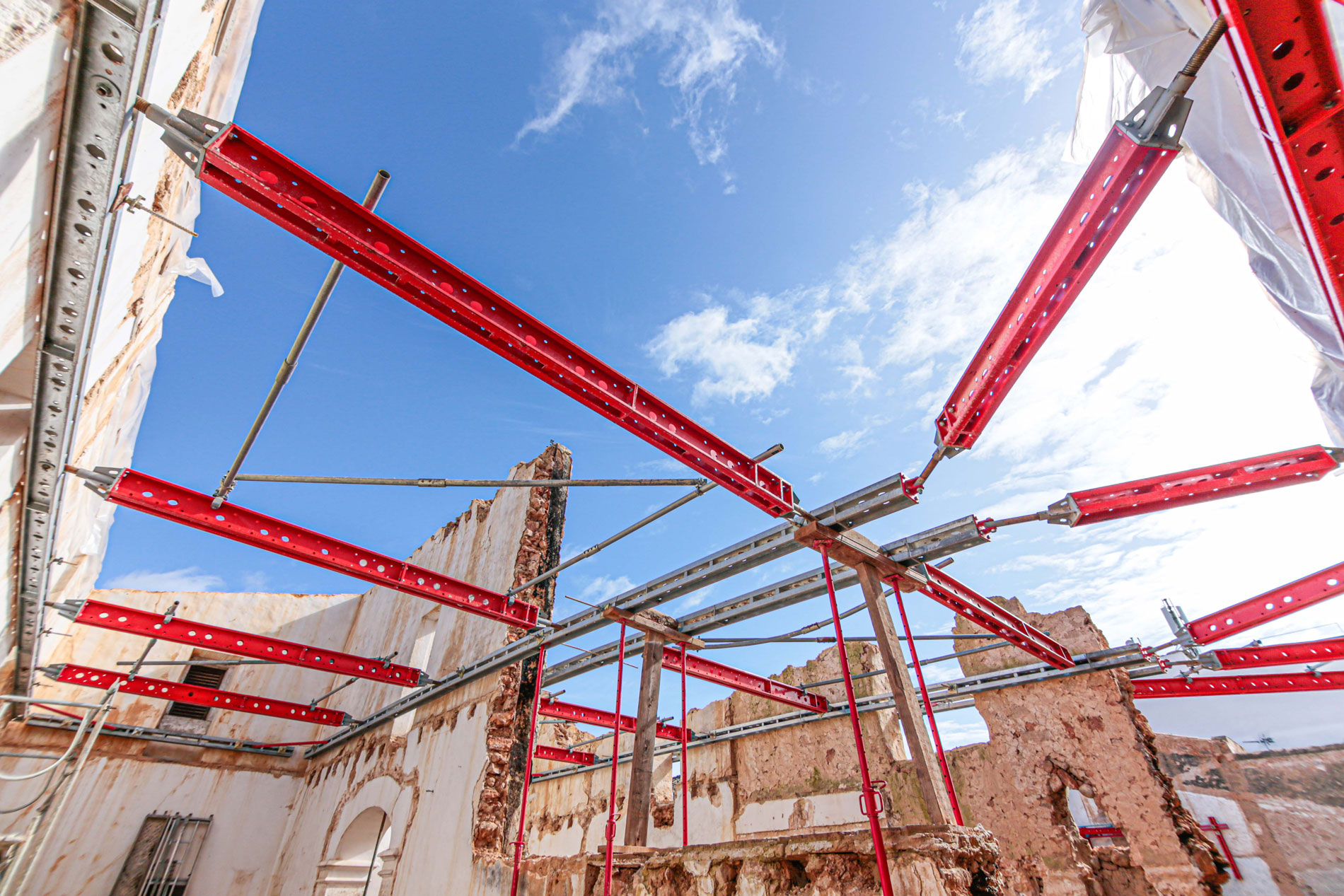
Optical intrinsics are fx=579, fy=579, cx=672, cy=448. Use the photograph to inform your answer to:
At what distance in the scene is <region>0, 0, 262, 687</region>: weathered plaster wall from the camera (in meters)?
2.22

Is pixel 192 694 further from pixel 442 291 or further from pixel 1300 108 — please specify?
pixel 1300 108

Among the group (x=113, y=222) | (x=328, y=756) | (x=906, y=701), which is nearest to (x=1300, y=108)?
(x=906, y=701)

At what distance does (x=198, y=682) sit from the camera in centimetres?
1456

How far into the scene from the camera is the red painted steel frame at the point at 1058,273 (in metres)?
3.14

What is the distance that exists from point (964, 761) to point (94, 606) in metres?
12.9

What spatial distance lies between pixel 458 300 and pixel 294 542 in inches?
158

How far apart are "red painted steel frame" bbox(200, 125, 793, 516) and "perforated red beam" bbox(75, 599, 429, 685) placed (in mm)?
6781

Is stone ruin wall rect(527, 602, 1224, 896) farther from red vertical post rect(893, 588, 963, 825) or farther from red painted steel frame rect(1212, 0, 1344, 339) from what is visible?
red painted steel frame rect(1212, 0, 1344, 339)

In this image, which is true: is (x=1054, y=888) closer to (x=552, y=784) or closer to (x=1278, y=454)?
(x=1278, y=454)

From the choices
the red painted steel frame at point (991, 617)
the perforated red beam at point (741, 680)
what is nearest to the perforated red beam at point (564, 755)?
Answer: the perforated red beam at point (741, 680)

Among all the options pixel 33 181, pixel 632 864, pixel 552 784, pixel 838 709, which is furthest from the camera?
pixel 552 784

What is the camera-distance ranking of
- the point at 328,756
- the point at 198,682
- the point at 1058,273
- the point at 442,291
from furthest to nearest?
1. the point at 198,682
2. the point at 328,756
3. the point at 442,291
4. the point at 1058,273

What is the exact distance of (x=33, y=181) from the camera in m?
2.46

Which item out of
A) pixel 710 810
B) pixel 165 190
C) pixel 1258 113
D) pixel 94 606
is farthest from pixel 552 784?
pixel 1258 113
